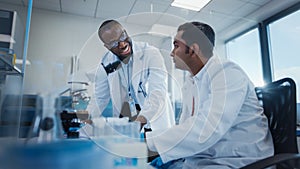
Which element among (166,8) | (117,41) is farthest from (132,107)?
(166,8)

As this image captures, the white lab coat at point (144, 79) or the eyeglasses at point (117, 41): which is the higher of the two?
the eyeglasses at point (117, 41)

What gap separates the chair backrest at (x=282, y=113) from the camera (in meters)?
0.75

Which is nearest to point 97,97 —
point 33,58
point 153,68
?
point 153,68

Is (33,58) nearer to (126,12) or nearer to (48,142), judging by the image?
(126,12)

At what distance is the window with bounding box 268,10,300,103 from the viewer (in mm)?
2600

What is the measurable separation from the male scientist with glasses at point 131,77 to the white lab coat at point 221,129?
11.4 inches

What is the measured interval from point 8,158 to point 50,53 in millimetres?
2590

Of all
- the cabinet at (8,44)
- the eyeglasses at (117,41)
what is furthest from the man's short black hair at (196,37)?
the cabinet at (8,44)

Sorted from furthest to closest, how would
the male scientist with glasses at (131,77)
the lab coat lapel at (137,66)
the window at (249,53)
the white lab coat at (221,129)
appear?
1. the window at (249,53)
2. the lab coat lapel at (137,66)
3. the male scientist with glasses at (131,77)
4. the white lab coat at (221,129)

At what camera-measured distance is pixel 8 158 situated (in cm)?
33

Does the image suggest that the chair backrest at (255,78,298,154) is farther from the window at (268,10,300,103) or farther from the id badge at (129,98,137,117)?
the window at (268,10,300,103)

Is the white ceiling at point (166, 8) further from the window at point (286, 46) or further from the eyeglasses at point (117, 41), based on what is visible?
the eyeglasses at point (117, 41)

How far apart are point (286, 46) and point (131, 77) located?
98.0 inches

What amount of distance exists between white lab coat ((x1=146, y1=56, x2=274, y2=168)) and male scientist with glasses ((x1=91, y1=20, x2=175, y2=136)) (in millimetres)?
290
